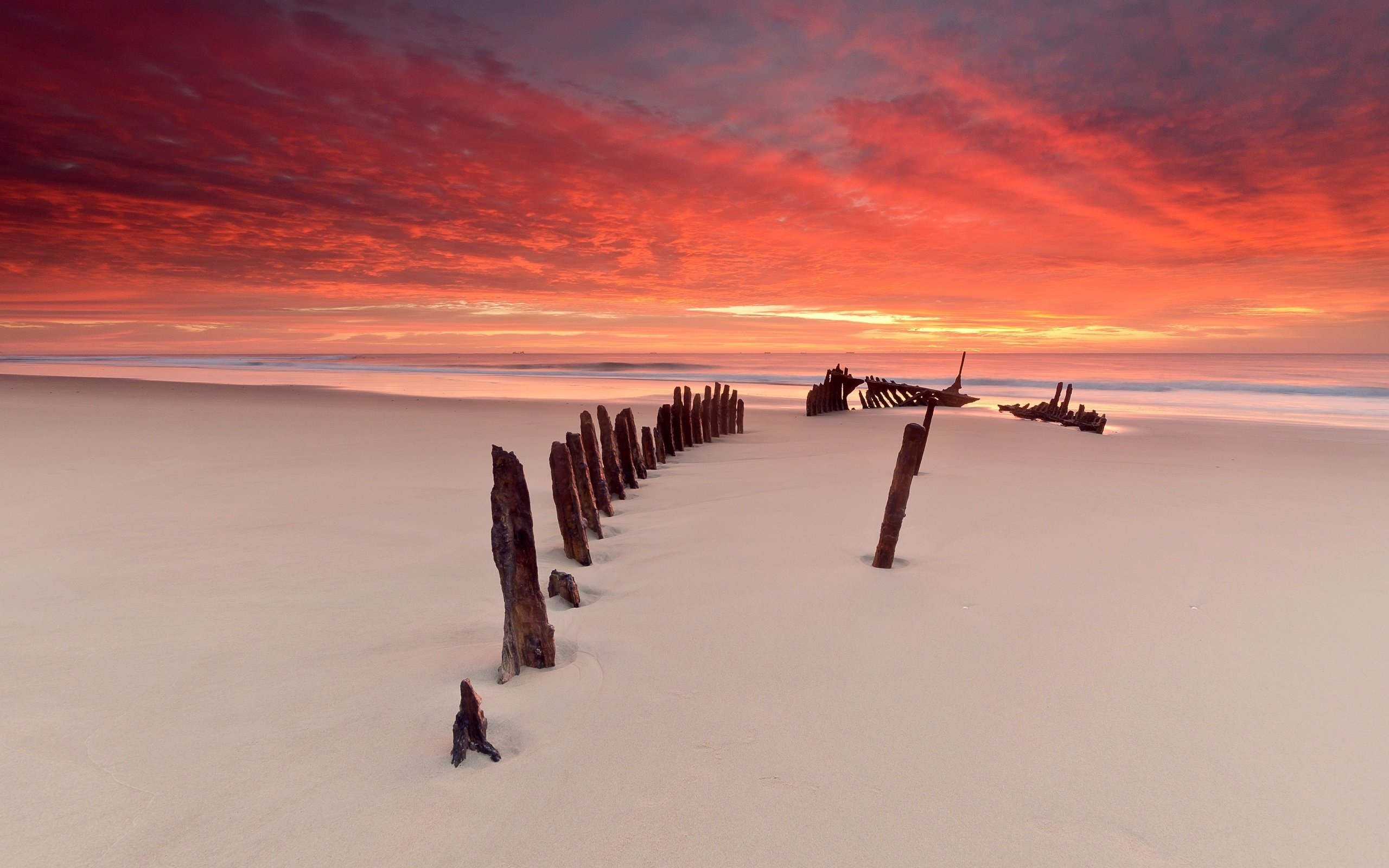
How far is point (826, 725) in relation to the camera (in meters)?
3.35

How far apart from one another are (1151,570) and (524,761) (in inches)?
201

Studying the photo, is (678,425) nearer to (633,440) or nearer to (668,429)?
(668,429)

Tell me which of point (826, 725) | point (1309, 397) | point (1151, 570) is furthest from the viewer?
point (1309, 397)

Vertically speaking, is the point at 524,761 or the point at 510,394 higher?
the point at 524,761

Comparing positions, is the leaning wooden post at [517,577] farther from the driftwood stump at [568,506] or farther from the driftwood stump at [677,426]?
the driftwood stump at [677,426]

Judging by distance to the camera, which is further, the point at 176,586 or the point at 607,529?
the point at 607,529

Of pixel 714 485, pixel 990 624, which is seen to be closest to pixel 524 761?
pixel 990 624

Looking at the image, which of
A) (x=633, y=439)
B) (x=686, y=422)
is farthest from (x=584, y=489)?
(x=686, y=422)

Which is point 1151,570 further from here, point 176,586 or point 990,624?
point 176,586

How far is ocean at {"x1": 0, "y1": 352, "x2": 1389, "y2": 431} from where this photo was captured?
2914 centimetres

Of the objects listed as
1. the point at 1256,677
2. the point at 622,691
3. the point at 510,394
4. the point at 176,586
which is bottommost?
the point at 510,394

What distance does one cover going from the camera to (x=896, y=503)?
576cm

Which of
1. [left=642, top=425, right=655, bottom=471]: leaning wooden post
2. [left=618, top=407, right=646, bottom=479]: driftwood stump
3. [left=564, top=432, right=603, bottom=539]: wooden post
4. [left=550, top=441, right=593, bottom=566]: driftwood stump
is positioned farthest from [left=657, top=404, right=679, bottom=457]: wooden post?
[left=550, top=441, right=593, bottom=566]: driftwood stump

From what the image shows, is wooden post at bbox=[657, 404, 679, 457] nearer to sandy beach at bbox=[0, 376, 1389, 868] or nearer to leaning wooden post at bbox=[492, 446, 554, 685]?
sandy beach at bbox=[0, 376, 1389, 868]
